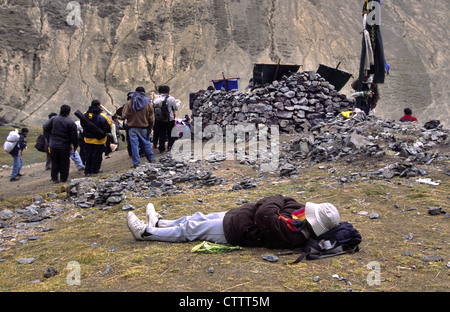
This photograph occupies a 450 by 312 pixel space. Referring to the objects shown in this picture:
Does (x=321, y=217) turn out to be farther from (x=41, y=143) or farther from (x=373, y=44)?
(x=41, y=143)

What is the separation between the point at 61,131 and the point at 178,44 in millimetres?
44037

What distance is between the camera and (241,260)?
3424 mm

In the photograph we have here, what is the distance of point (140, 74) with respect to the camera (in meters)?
47.7

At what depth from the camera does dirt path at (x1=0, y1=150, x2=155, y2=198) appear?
848cm

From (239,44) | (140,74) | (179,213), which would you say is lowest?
(179,213)

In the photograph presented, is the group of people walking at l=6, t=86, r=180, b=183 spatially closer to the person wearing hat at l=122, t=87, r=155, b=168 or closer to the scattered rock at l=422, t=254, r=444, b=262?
the person wearing hat at l=122, t=87, r=155, b=168

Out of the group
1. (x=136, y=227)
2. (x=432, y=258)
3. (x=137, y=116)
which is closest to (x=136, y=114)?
(x=137, y=116)

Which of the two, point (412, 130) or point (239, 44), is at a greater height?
point (239, 44)

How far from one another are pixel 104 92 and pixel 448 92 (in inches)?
1604

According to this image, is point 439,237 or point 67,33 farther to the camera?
point 67,33

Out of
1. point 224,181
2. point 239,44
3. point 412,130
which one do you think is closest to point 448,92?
point 239,44

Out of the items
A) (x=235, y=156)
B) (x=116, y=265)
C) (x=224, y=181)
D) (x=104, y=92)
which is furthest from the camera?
(x=104, y=92)
